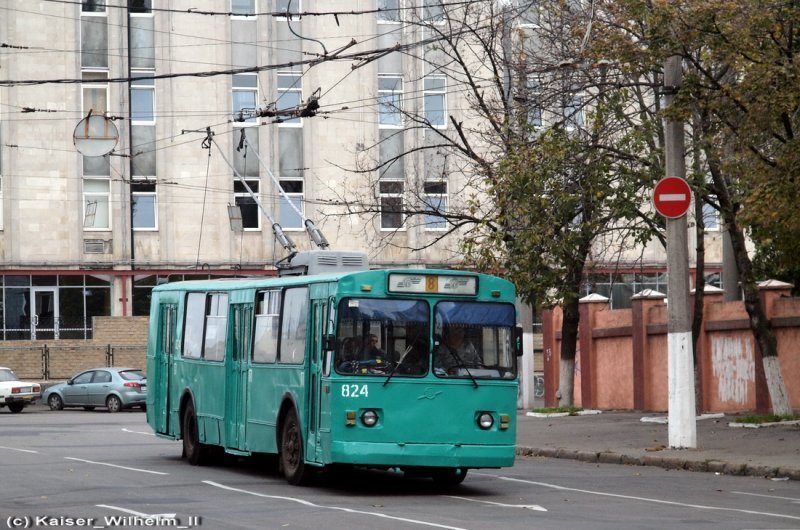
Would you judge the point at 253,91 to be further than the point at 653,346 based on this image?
Yes

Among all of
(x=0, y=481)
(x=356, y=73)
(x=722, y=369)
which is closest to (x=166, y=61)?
(x=356, y=73)

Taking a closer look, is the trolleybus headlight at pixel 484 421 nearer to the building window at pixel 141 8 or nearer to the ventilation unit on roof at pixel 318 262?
the ventilation unit on roof at pixel 318 262

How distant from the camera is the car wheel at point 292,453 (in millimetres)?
16859

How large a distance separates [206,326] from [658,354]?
42.9 ft

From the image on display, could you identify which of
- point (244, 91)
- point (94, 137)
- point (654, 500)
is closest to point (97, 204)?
point (244, 91)

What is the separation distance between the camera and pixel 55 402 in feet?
144

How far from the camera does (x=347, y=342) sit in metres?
16.0

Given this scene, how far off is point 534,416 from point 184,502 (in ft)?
56.6

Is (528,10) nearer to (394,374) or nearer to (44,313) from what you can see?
(394,374)

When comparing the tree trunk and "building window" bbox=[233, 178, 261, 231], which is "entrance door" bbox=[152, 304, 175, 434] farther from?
"building window" bbox=[233, 178, 261, 231]

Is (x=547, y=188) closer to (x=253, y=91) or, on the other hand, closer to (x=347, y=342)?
(x=347, y=342)

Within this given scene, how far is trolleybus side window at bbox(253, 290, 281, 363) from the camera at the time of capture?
59.6ft

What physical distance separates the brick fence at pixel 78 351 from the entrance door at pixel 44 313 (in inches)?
28.8

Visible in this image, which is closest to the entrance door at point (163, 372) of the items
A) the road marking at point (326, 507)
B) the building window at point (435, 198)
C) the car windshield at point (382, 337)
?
the road marking at point (326, 507)
